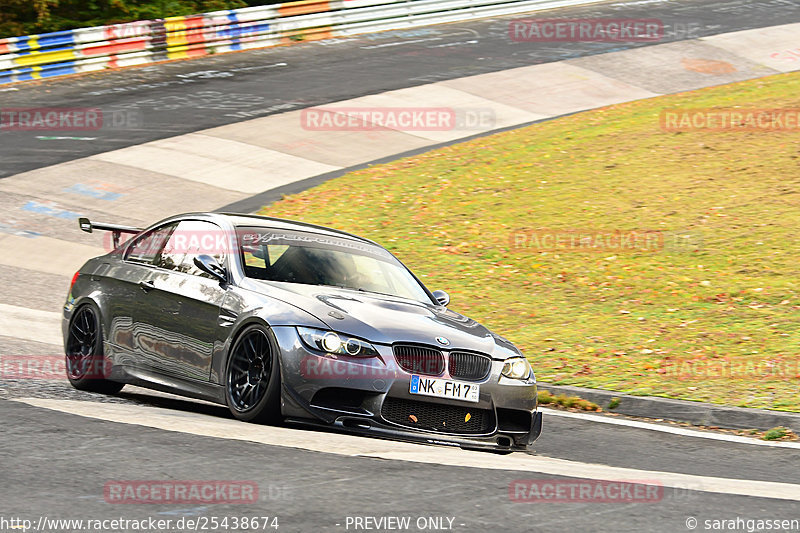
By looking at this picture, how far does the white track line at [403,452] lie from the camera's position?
245 inches

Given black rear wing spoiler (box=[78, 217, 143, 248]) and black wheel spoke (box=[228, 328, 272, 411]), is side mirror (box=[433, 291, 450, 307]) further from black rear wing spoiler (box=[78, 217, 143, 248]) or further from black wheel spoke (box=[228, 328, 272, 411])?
black rear wing spoiler (box=[78, 217, 143, 248])

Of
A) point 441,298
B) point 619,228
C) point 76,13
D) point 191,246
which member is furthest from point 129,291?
point 76,13

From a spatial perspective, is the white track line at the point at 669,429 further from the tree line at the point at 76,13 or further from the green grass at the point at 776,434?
the tree line at the point at 76,13

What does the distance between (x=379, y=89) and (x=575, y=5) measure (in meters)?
12.4

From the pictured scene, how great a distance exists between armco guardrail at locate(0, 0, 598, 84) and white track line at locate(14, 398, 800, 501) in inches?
804

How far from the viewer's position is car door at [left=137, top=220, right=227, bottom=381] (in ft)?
25.8

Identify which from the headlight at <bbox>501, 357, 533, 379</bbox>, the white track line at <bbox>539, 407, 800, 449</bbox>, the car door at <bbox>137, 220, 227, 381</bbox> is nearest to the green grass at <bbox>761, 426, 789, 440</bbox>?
the white track line at <bbox>539, 407, 800, 449</bbox>

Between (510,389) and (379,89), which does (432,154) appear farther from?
(510,389)

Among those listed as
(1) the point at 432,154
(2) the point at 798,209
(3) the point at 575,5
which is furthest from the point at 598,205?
(3) the point at 575,5

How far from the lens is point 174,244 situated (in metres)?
8.77

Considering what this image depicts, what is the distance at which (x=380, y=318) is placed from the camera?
747cm

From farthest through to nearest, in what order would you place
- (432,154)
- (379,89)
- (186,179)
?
(379,89)
(432,154)
(186,179)

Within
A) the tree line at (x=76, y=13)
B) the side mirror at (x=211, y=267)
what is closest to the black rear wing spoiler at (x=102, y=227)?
the side mirror at (x=211, y=267)

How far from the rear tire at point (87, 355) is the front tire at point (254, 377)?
172 cm
